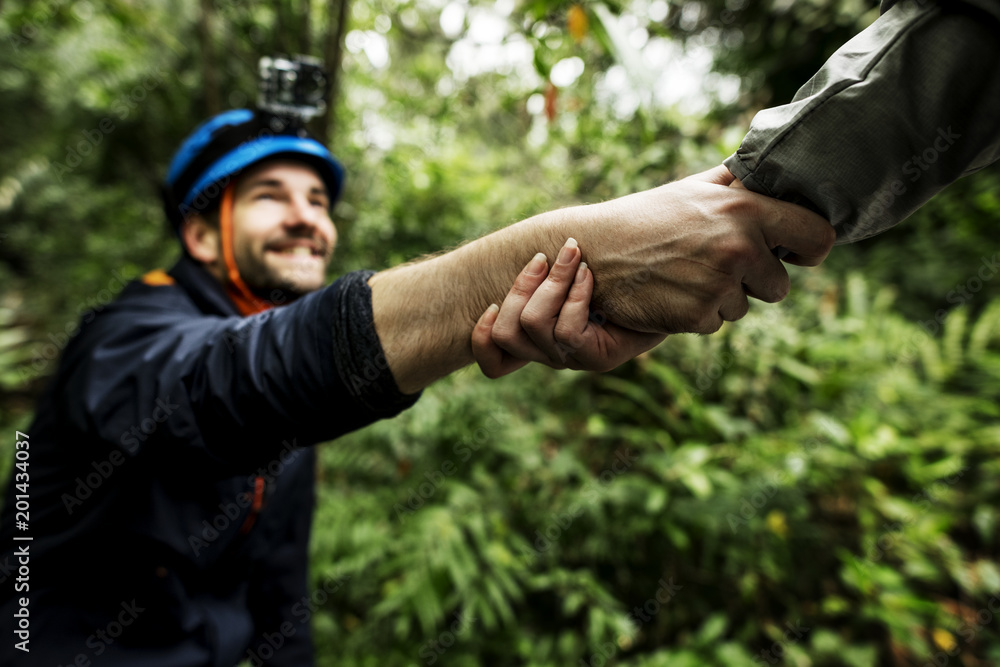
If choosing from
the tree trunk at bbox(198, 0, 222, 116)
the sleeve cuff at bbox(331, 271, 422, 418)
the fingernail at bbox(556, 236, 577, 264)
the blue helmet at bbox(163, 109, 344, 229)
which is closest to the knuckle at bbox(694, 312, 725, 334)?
the fingernail at bbox(556, 236, 577, 264)

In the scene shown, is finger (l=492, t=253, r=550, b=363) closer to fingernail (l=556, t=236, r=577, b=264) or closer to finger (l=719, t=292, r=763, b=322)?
fingernail (l=556, t=236, r=577, b=264)

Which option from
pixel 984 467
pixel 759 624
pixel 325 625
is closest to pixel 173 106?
pixel 325 625

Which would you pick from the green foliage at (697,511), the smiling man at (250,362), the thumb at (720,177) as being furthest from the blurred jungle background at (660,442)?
the thumb at (720,177)

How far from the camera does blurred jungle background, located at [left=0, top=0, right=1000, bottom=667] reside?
9.11ft

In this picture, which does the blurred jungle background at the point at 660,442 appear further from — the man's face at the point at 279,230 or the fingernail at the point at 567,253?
the fingernail at the point at 567,253

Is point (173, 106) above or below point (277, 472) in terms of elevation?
above

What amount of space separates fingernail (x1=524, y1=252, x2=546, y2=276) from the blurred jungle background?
4.73 ft

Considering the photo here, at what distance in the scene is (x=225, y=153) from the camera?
2.03m

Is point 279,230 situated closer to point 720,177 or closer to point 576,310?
point 576,310

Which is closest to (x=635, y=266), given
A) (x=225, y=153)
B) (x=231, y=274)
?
(x=231, y=274)

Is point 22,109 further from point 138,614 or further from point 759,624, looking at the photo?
point 759,624

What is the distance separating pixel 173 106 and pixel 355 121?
1732mm

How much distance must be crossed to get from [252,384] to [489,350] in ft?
1.72

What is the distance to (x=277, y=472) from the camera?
190cm
